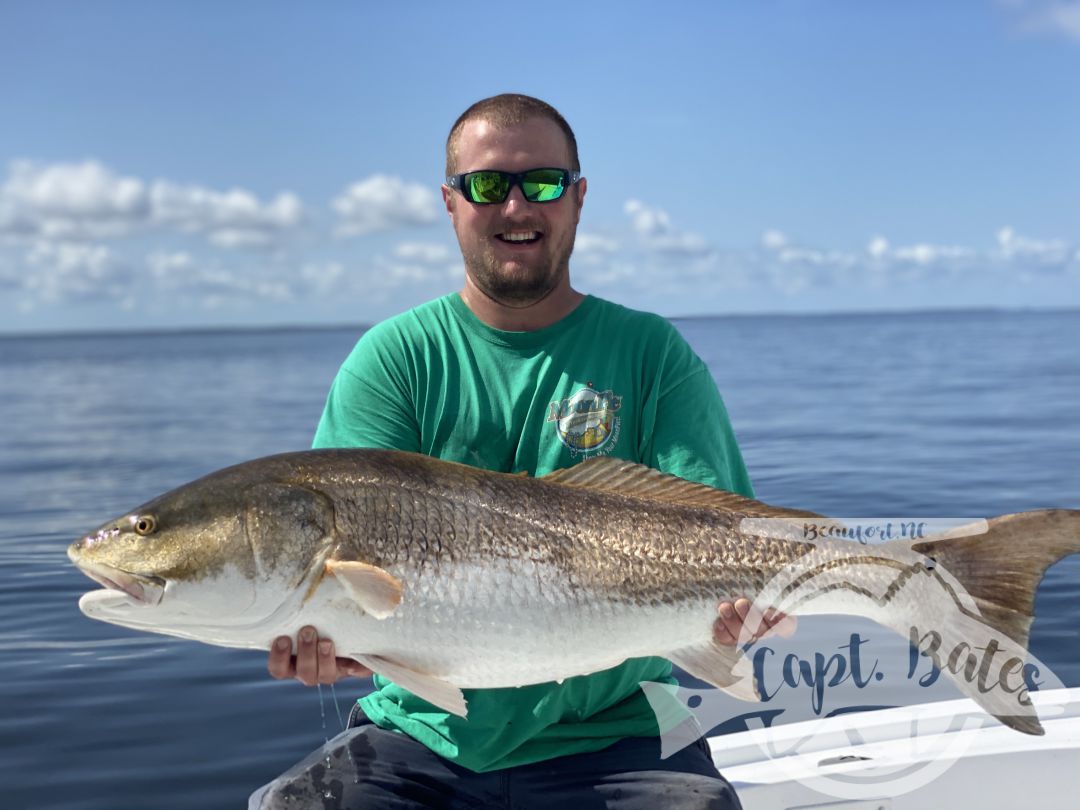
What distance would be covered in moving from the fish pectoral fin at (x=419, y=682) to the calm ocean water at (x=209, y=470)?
1.34 meters

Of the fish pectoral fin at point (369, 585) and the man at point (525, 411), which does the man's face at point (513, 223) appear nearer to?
the man at point (525, 411)

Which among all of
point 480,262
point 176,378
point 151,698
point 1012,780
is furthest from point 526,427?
point 176,378

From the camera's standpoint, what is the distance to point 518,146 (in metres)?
4.02

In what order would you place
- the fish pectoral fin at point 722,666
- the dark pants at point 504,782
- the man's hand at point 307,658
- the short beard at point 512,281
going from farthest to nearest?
the short beard at point 512,281 < the dark pants at point 504,782 < the fish pectoral fin at point 722,666 < the man's hand at point 307,658

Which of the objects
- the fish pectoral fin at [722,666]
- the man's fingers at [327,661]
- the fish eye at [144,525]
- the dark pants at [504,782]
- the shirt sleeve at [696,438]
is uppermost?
the shirt sleeve at [696,438]

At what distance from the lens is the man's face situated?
400 cm

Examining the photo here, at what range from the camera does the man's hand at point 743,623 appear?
3209 mm

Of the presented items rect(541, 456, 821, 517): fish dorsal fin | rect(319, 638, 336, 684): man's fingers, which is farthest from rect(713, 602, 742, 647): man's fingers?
rect(319, 638, 336, 684): man's fingers

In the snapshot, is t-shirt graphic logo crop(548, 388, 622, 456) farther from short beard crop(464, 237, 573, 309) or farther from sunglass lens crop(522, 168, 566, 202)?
sunglass lens crop(522, 168, 566, 202)

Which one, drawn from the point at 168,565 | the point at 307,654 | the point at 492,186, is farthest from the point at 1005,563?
the point at 168,565

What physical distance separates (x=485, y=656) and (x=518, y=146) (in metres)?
1.96

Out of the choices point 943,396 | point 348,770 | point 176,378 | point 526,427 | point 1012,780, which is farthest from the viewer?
point 176,378

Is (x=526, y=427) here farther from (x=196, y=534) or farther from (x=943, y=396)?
(x=943, y=396)

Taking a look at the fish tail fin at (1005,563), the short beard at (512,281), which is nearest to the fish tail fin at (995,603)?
the fish tail fin at (1005,563)
